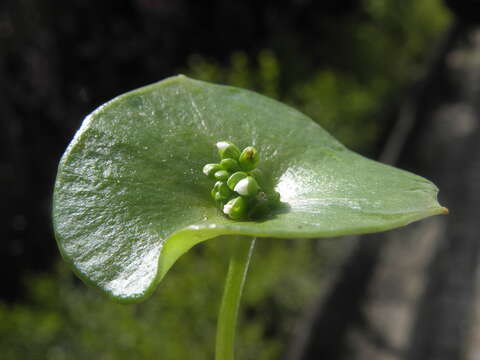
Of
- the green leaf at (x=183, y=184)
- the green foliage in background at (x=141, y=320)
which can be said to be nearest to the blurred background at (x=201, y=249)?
the green foliage in background at (x=141, y=320)

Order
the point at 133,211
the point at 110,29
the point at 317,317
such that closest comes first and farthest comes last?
the point at 133,211 → the point at 317,317 → the point at 110,29

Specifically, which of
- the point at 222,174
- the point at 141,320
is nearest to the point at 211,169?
the point at 222,174

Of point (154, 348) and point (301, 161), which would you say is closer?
point (301, 161)

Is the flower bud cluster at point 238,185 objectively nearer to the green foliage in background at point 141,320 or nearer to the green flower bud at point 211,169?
the green flower bud at point 211,169

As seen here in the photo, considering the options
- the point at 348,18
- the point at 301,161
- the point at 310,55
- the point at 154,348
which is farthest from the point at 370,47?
the point at 301,161

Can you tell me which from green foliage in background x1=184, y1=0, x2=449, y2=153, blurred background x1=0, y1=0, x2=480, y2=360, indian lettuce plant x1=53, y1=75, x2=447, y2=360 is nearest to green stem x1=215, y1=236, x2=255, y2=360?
indian lettuce plant x1=53, y1=75, x2=447, y2=360

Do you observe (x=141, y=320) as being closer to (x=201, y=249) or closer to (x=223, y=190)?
(x=201, y=249)

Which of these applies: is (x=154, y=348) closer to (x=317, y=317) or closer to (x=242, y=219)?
(x=317, y=317)

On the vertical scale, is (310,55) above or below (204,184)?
below
